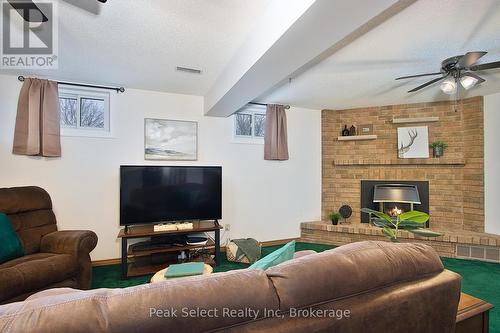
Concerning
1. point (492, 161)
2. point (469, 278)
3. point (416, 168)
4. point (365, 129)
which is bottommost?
point (469, 278)

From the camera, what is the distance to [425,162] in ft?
12.6

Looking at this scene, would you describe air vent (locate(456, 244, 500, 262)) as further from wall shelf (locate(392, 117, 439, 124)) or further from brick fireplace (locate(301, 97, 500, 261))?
wall shelf (locate(392, 117, 439, 124))

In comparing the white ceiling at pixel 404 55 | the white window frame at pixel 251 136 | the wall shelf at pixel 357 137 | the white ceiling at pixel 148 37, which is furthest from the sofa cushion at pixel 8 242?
the wall shelf at pixel 357 137

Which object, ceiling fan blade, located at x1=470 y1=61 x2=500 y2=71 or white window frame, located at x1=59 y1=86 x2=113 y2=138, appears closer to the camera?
ceiling fan blade, located at x1=470 y1=61 x2=500 y2=71

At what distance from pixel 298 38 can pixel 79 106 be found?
2.89m

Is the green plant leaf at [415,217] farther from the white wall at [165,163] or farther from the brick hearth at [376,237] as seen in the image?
the white wall at [165,163]

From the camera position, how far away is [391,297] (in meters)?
0.93

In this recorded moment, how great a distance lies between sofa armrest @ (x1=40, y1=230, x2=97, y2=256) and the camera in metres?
2.27

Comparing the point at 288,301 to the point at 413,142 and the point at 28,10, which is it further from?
the point at 413,142

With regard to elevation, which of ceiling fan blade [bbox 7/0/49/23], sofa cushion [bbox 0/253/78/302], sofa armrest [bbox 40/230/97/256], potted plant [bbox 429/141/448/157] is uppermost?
ceiling fan blade [bbox 7/0/49/23]

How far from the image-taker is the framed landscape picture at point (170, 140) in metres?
3.36

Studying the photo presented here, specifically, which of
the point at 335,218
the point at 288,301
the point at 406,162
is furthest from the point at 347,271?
the point at 406,162

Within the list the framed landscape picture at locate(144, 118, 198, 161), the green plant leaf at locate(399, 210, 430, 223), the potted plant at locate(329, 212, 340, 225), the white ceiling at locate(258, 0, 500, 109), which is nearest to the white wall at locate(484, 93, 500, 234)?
the white ceiling at locate(258, 0, 500, 109)

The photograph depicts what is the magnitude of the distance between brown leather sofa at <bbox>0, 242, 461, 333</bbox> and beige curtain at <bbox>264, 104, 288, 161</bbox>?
2.87 metres
